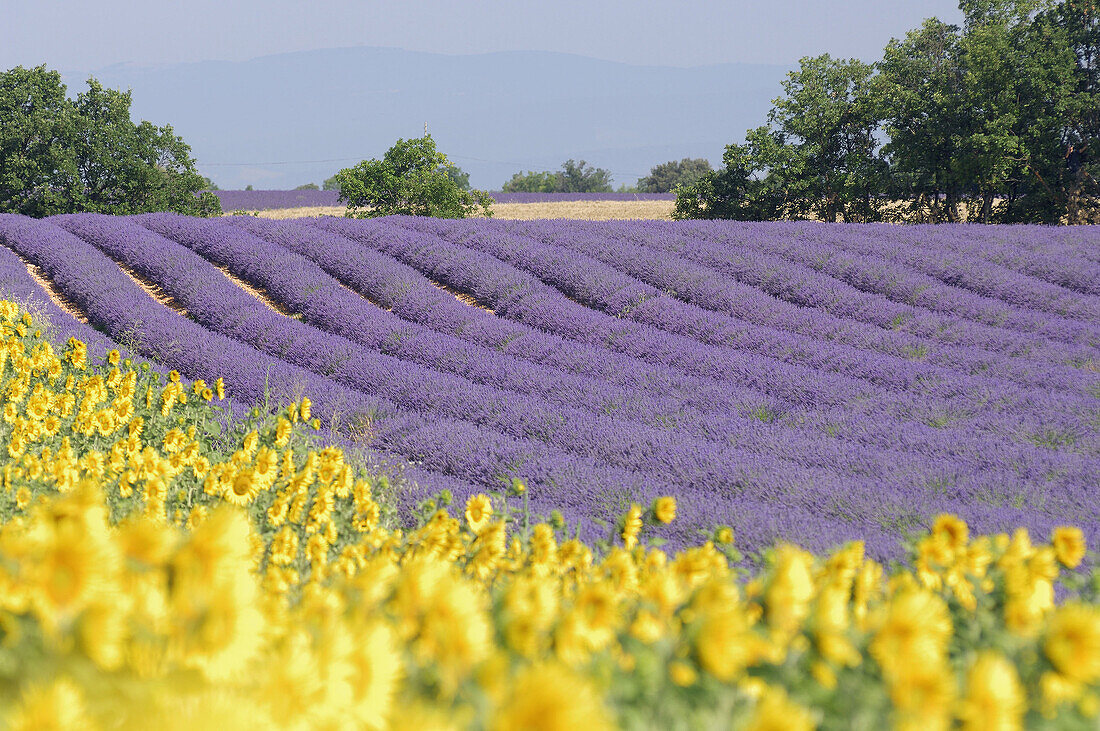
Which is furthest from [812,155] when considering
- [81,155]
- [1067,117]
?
[81,155]

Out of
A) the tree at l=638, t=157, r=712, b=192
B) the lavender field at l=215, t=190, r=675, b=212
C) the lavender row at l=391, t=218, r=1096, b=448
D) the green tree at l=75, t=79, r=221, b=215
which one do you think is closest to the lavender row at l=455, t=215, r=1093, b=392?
the lavender row at l=391, t=218, r=1096, b=448

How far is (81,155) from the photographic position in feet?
69.5

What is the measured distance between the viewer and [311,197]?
42.5 m

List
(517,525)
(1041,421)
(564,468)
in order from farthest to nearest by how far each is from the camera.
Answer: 1. (1041,421)
2. (564,468)
3. (517,525)

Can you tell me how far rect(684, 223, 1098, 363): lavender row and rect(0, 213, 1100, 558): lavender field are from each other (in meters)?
0.03

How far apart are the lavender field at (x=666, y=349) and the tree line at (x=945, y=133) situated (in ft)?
28.2

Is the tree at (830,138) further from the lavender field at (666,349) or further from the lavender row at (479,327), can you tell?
the lavender row at (479,327)

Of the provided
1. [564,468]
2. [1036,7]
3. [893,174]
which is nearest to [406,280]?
[564,468]

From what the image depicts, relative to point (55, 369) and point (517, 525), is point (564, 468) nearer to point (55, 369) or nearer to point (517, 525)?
point (517, 525)

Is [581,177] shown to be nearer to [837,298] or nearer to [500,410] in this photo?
[837,298]

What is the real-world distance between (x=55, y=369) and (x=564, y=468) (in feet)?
9.95

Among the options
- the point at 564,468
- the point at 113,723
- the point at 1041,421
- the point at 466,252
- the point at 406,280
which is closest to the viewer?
the point at 113,723

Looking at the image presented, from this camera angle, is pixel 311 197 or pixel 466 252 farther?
pixel 311 197

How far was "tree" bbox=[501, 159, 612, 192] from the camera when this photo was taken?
194ft
